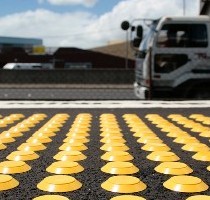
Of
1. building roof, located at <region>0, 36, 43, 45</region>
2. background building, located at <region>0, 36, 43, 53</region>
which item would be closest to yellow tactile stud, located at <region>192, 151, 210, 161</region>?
background building, located at <region>0, 36, 43, 53</region>

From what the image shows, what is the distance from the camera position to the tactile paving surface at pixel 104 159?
2.88m

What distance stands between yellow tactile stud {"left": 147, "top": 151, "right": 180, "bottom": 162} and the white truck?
7678 millimetres

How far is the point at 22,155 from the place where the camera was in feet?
12.9

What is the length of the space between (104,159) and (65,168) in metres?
0.60

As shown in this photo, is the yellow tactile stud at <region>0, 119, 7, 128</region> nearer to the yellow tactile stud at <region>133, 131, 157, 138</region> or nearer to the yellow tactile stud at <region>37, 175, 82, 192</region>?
the yellow tactile stud at <region>133, 131, 157, 138</region>

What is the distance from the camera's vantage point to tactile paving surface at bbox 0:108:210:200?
288 cm

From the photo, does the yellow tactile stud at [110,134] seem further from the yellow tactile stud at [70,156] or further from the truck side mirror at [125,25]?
the truck side mirror at [125,25]

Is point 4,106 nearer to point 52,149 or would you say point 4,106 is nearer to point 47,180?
point 52,149

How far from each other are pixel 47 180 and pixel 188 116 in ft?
15.7

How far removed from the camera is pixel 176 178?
10.1 feet

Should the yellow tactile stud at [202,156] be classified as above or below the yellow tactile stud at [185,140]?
above

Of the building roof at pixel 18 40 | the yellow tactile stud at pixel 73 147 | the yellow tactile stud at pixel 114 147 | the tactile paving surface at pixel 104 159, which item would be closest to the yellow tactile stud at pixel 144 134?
the tactile paving surface at pixel 104 159

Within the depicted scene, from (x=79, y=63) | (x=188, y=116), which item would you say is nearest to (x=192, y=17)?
(x=188, y=116)

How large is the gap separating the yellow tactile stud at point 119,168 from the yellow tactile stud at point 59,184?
0.45 meters
